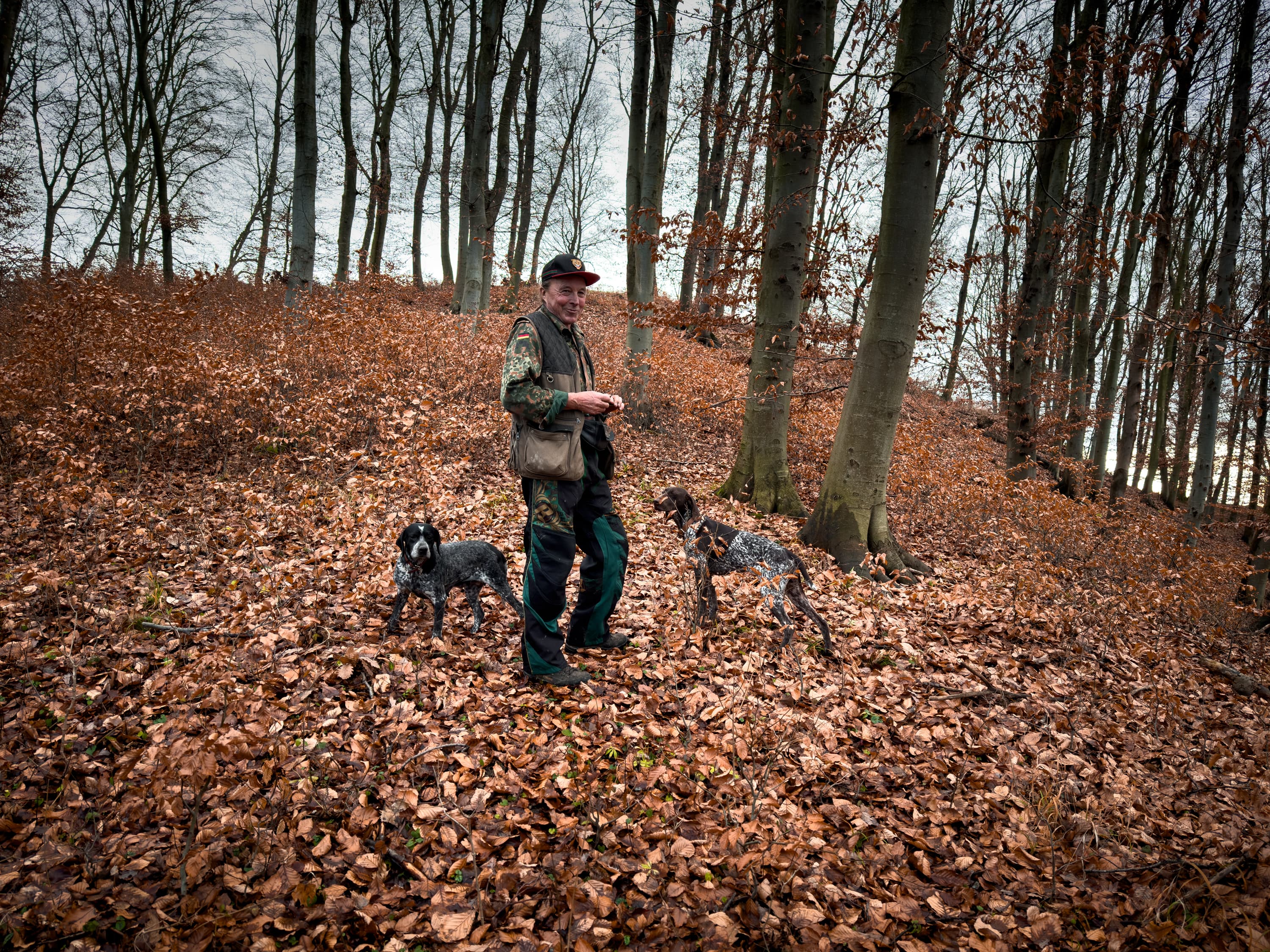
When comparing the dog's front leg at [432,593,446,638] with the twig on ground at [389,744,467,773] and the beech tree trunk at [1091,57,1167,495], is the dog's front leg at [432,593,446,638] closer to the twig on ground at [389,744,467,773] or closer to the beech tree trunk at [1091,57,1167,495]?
the twig on ground at [389,744,467,773]

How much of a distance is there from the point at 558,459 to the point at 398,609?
6.18 feet

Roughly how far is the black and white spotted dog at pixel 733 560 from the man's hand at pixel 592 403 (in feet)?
4.23

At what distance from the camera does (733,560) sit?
469 centimetres

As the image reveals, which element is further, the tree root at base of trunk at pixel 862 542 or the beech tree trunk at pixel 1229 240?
the beech tree trunk at pixel 1229 240

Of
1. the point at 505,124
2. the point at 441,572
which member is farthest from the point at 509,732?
the point at 505,124

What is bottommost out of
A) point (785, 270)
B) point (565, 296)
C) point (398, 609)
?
point (398, 609)

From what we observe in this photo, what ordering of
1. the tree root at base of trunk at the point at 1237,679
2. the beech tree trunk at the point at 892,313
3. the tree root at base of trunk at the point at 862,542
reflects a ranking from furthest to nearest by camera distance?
1. the tree root at base of trunk at the point at 862,542
2. the beech tree trunk at the point at 892,313
3. the tree root at base of trunk at the point at 1237,679

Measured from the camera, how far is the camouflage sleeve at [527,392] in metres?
3.42

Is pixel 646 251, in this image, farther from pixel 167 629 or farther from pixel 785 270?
pixel 167 629

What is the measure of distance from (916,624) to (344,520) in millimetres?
5270

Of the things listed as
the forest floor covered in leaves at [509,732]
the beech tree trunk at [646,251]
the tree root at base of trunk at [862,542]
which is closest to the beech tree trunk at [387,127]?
the beech tree trunk at [646,251]

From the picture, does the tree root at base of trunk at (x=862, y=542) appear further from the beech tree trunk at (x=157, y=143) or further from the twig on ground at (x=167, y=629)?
the beech tree trunk at (x=157, y=143)

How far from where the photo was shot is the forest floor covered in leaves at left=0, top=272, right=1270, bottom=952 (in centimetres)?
240

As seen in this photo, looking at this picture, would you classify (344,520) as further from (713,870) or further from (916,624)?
(916,624)
